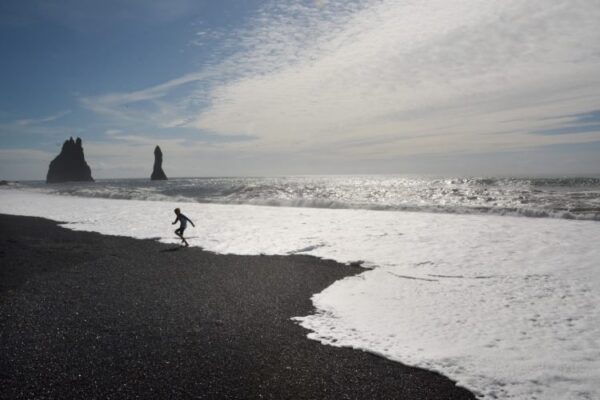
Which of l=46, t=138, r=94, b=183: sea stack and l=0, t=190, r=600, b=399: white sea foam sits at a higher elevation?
l=46, t=138, r=94, b=183: sea stack

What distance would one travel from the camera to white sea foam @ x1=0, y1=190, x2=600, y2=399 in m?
5.28

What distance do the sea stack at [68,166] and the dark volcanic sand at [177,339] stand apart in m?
196

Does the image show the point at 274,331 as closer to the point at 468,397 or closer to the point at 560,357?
the point at 468,397

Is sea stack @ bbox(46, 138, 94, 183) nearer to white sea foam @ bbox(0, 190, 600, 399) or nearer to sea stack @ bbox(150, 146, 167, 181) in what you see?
sea stack @ bbox(150, 146, 167, 181)

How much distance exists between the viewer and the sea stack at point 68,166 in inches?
6909

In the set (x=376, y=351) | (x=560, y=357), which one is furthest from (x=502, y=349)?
(x=376, y=351)

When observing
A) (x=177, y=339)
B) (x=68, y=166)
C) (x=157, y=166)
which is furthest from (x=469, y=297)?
(x=68, y=166)

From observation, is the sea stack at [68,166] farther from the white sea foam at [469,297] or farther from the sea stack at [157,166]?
the white sea foam at [469,297]

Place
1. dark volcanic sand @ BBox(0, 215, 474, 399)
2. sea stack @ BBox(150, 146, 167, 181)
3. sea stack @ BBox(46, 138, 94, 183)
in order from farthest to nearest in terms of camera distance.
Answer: sea stack @ BBox(150, 146, 167, 181) → sea stack @ BBox(46, 138, 94, 183) → dark volcanic sand @ BBox(0, 215, 474, 399)

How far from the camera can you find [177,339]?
6.25 metres

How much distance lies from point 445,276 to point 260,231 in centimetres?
1032

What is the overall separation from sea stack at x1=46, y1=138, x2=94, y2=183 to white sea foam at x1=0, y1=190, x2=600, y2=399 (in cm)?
18904

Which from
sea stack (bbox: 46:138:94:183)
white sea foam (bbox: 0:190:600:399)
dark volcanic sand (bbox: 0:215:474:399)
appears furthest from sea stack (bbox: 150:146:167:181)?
dark volcanic sand (bbox: 0:215:474:399)

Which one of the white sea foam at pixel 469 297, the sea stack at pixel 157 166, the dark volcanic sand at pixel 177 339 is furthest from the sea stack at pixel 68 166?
the dark volcanic sand at pixel 177 339
